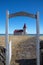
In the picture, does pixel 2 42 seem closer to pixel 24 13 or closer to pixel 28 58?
pixel 28 58

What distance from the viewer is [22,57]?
42.0ft

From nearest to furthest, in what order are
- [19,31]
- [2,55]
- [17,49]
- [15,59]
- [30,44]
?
[2,55], [15,59], [17,49], [30,44], [19,31]

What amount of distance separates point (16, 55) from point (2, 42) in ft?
10.5

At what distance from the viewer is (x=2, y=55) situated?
11.6 m

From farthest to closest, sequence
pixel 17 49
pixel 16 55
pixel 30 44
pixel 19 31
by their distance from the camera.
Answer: pixel 19 31 < pixel 30 44 < pixel 17 49 < pixel 16 55

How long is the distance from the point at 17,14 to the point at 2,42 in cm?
685

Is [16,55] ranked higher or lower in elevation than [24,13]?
lower

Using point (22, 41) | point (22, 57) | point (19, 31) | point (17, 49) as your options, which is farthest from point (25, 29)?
point (22, 57)

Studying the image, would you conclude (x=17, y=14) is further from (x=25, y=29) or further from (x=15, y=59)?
(x=25, y=29)

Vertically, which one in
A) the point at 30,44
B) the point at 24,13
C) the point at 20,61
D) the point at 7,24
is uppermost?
the point at 24,13

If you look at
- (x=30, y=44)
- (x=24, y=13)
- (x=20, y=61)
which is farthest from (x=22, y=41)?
(x=24, y=13)

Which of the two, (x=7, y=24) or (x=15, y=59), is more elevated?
(x=7, y=24)

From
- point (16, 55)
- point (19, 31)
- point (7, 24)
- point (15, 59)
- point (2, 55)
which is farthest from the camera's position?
point (19, 31)

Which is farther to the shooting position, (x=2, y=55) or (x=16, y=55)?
(x=16, y=55)
